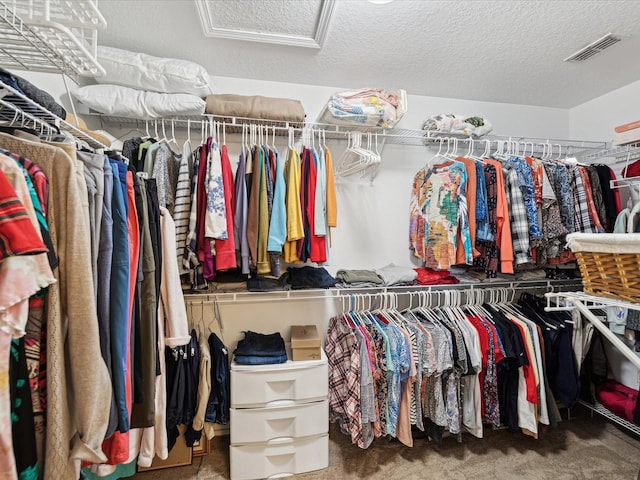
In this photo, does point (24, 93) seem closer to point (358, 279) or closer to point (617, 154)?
point (358, 279)

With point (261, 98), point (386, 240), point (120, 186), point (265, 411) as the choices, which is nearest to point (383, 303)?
point (386, 240)

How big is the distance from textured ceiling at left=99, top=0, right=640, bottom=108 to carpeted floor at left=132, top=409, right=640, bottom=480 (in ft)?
7.92

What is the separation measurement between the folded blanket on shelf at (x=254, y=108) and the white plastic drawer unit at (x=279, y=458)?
186 centimetres

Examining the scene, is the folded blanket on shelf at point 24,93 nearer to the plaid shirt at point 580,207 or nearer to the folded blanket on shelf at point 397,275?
the folded blanket on shelf at point 397,275

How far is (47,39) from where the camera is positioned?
77 cm

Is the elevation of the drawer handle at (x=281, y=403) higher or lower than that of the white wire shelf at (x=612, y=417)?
higher

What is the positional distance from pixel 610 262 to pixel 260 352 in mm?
1587

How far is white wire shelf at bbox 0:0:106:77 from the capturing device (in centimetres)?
69

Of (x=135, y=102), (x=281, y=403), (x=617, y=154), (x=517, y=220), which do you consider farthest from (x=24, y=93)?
(x=617, y=154)

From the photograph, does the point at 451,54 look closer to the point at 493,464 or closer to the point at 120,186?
the point at 120,186

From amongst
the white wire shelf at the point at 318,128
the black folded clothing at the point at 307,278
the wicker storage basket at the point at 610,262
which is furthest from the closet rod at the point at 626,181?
the black folded clothing at the point at 307,278

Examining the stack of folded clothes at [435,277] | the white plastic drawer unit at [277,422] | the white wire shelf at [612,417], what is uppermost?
the stack of folded clothes at [435,277]

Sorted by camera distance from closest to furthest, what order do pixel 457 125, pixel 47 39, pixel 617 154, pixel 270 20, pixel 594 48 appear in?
pixel 47 39, pixel 270 20, pixel 594 48, pixel 457 125, pixel 617 154

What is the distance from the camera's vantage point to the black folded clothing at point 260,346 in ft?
5.70
